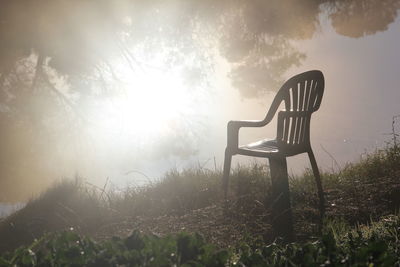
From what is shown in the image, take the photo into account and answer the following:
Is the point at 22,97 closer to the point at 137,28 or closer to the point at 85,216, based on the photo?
the point at 137,28

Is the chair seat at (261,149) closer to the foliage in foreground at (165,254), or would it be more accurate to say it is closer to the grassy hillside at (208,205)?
the grassy hillside at (208,205)

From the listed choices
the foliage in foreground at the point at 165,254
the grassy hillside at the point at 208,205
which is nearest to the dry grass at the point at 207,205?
the grassy hillside at the point at 208,205

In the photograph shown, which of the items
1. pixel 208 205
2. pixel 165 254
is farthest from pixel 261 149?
pixel 165 254

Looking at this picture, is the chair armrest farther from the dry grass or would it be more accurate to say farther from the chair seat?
the dry grass

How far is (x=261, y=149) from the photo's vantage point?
13.8 feet

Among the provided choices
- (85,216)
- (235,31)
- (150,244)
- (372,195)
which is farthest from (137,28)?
(150,244)

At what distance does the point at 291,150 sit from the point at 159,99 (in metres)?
7.42

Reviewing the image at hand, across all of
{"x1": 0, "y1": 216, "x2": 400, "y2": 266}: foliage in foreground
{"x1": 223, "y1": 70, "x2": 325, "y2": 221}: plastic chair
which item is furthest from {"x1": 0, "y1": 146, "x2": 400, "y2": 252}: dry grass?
{"x1": 0, "y1": 216, "x2": 400, "y2": 266}: foliage in foreground

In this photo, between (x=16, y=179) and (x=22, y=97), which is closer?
(x=22, y=97)

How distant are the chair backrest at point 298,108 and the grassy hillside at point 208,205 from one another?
59 cm

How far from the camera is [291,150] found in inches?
160

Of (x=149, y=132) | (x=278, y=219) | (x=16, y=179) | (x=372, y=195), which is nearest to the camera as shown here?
(x=278, y=219)

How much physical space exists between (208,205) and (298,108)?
134 centimetres

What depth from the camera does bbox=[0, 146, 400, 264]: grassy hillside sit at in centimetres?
393
